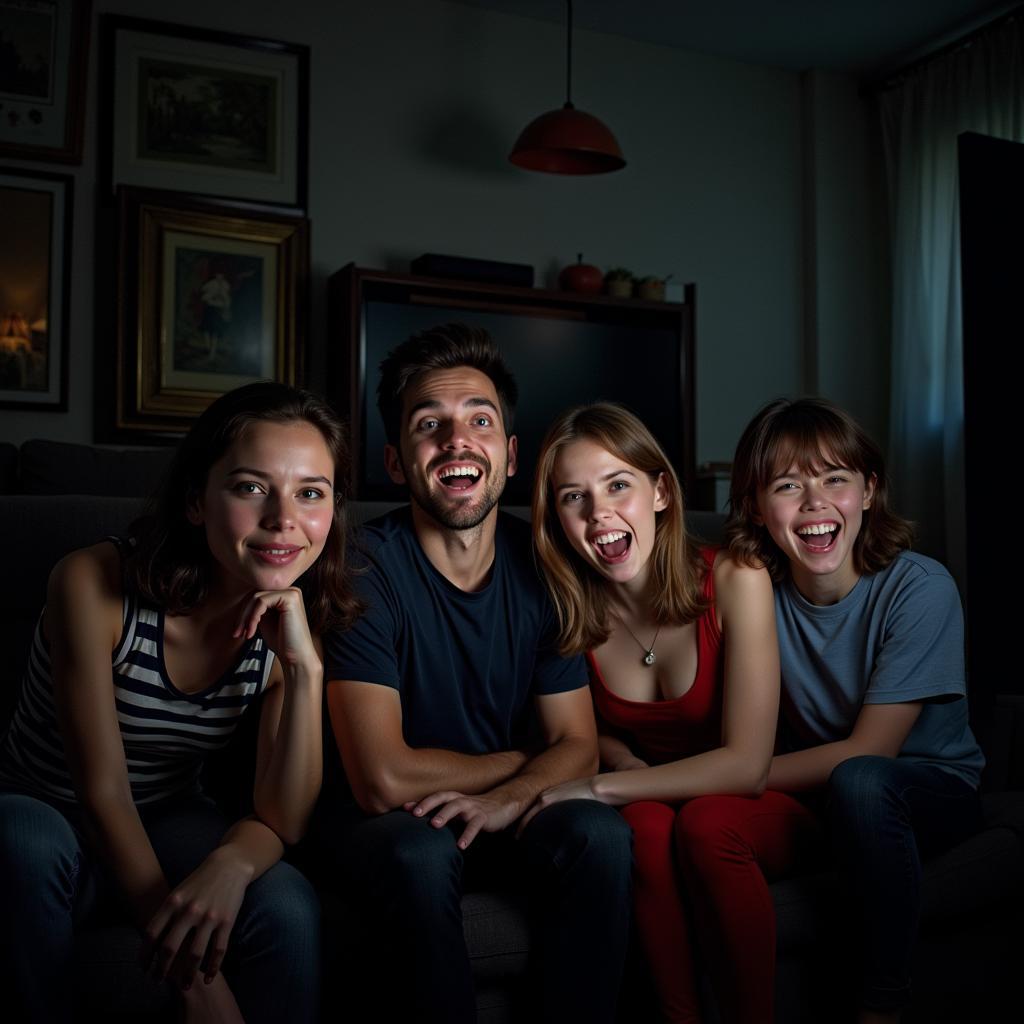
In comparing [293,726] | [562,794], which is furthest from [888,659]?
[293,726]

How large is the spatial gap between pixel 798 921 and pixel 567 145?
10.1 ft

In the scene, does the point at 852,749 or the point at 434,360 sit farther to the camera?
the point at 434,360

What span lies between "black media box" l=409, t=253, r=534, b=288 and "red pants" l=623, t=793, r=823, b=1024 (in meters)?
3.05

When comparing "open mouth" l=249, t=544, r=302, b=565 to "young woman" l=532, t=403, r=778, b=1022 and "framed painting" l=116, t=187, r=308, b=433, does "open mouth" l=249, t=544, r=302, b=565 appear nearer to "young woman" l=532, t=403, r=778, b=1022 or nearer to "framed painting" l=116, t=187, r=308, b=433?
"young woman" l=532, t=403, r=778, b=1022

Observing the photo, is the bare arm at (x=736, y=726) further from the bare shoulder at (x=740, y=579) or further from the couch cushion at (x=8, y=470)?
the couch cushion at (x=8, y=470)

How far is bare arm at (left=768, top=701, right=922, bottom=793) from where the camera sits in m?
1.75

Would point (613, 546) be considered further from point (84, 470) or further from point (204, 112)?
point (204, 112)

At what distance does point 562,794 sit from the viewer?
160 cm

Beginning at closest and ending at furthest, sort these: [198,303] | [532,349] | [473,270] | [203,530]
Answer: [203,530] < [198,303] < [473,270] < [532,349]

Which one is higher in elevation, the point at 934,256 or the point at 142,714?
the point at 934,256

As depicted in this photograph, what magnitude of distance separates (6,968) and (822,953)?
3.54ft

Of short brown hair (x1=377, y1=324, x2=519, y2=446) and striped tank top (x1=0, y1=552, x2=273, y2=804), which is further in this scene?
short brown hair (x1=377, y1=324, x2=519, y2=446)

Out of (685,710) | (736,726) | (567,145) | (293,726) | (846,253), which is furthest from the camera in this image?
(846,253)

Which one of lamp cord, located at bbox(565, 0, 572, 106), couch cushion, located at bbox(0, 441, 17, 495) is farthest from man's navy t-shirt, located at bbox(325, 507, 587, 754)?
lamp cord, located at bbox(565, 0, 572, 106)
